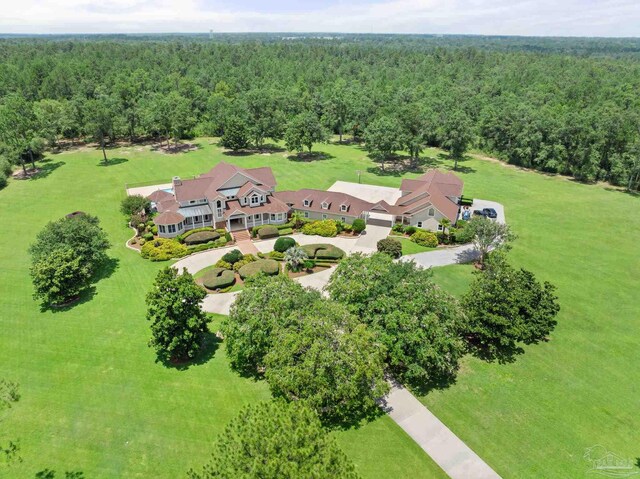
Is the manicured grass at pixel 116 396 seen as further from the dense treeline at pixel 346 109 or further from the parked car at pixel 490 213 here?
the dense treeline at pixel 346 109

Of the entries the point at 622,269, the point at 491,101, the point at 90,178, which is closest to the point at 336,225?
the point at 622,269

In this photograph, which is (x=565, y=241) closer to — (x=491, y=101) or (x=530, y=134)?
(x=530, y=134)

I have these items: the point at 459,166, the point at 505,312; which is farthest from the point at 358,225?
the point at 459,166

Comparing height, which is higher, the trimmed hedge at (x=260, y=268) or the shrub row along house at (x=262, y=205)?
the shrub row along house at (x=262, y=205)

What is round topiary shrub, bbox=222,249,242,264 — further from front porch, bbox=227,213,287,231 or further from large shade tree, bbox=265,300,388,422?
large shade tree, bbox=265,300,388,422

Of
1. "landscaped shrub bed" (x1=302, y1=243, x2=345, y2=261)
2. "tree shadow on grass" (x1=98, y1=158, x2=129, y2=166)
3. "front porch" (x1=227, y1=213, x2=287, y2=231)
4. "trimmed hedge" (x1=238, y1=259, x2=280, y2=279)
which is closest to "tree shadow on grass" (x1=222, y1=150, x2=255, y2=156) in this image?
"tree shadow on grass" (x1=98, y1=158, x2=129, y2=166)

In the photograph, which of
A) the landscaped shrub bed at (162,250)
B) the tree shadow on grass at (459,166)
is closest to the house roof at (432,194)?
the tree shadow on grass at (459,166)

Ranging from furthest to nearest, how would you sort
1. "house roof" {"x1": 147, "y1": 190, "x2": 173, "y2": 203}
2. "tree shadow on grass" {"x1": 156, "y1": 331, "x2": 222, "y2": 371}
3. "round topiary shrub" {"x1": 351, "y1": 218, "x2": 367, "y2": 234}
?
"house roof" {"x1": 147, "y1": 190, "x2": 173, "y2": 203} → "round topiary shrub" {"x1": 351, "y1": 218, "x2": 367, "y2": 234} → "tree shadow on grass" {"x1": 156, "y1": 331, "x2": 222, "y2": 371}
